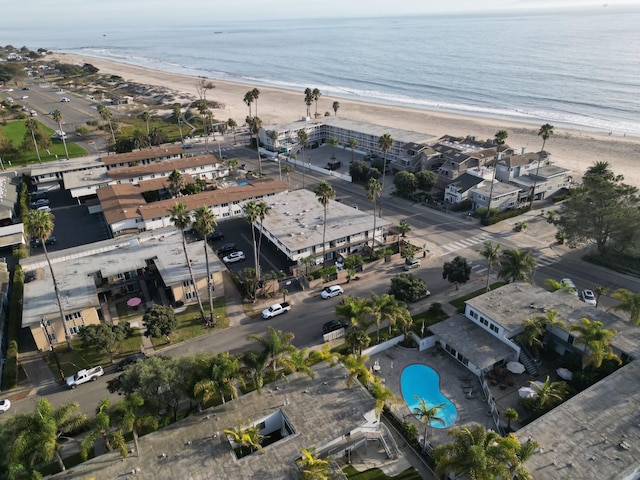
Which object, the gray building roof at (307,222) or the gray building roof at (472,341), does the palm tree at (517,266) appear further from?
the gray building roof at (307,222)

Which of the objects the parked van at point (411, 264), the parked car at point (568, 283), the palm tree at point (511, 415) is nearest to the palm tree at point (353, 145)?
the parked van at point (411, 264)

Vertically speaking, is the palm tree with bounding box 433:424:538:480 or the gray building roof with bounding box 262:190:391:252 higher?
the palm tree with bounding box 433:424:538:480

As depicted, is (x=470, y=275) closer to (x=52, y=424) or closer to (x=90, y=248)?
(x=52, y=424)

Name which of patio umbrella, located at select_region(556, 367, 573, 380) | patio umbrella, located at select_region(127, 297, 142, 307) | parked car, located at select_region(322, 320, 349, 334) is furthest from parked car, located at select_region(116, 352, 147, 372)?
patio umbrella, located at select_region(556, 367, 573, 380)

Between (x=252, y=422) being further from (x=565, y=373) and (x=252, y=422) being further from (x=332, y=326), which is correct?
(x=565, y=373)

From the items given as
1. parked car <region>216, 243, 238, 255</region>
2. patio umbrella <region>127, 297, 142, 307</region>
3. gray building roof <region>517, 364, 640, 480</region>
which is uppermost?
gray building roof <region>517, 364, 640, 480</region>

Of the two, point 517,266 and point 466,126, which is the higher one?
point 517,266

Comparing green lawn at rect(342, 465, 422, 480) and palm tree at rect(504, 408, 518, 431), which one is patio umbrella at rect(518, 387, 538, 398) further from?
green lawn at rect(342, 465, 422, 480)

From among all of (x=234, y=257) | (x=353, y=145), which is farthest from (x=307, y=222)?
(x=353, y=145)
